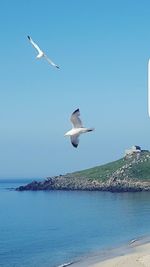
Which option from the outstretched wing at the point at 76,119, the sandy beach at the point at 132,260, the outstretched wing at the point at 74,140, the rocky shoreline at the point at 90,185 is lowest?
the sandy beach at the point at 132,260

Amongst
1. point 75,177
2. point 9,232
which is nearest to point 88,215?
point 9,232

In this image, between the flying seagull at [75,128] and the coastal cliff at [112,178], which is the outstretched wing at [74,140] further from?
the coastal cliff at [112,178]

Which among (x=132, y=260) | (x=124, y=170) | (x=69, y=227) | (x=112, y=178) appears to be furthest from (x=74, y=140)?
(x=124, y=170)

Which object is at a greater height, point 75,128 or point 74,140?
point 75,128

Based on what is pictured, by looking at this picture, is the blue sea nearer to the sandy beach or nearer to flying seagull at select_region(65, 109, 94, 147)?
the sandy beach

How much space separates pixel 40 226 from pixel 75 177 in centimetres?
7313

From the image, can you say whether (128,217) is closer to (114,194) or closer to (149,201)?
(149,201)

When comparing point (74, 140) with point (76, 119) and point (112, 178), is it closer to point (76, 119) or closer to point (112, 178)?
point (76, 119)

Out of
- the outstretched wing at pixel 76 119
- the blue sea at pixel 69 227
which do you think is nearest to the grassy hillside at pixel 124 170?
the blue sea at pixel 69 227

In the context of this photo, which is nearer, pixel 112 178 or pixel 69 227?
pixel 69 227

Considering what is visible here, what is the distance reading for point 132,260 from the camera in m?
40.5

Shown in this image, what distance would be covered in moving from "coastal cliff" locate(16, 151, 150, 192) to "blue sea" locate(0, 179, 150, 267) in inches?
264

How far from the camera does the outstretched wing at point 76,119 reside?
829cm

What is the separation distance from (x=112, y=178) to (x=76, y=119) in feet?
418
